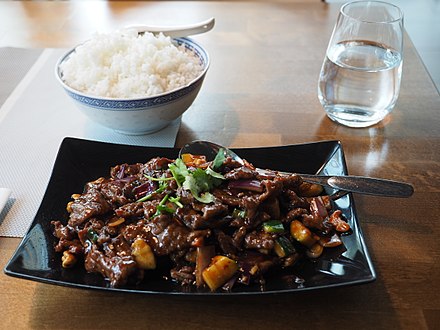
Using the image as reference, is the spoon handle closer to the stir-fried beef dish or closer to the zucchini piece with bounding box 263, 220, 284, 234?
the stir-fried beef dish

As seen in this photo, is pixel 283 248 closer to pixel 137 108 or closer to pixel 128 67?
pixel 137 108

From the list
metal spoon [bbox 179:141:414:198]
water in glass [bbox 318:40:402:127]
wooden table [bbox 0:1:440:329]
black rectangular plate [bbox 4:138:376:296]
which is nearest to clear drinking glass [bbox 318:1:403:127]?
water in glass [bbox 318:40:402:127]

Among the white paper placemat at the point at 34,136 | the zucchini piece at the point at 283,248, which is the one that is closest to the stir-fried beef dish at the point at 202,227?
the zucchini piece at the point at 283,248

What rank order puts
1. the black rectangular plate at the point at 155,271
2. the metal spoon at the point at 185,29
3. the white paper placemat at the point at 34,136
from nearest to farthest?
the black rectangular plate at the point at 155,271, the white paper placemat at the point at 34,136, the metal spoon at the point at 185,29

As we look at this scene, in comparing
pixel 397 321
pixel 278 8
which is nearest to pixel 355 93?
pixel 397 321

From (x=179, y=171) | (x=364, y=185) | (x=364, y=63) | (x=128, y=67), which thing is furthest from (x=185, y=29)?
(x=364, y=185)

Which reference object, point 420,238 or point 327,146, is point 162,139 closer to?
point 327,146

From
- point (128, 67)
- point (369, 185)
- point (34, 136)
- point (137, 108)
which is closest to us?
point (369, 185)

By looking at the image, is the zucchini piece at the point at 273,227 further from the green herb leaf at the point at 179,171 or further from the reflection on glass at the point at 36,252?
the reflection on glass at the point at 36,252
